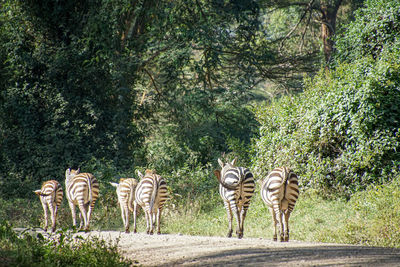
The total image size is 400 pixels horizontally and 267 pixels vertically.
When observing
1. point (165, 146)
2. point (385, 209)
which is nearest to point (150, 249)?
point (385, 209)

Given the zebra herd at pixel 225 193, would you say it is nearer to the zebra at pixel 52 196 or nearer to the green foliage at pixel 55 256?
the zebra at pixel 52 196

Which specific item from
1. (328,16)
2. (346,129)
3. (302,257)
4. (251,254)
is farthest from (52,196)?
(328,16)

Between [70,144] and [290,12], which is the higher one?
[290,12]

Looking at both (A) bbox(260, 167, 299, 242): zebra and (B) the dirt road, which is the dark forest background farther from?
(B) the dirt road

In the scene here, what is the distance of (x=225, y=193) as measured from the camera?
1077 cm

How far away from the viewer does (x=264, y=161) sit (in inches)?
639

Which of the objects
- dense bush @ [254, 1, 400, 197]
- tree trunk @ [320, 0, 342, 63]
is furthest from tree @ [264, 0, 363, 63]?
dense bush @ [254, 1, 400, 197]

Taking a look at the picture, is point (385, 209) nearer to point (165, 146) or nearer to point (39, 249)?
point (39, 249)

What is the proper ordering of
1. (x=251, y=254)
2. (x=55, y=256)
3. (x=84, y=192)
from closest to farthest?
(x=55, y=256) → (x=251, y=254) → (x=84, y=192)

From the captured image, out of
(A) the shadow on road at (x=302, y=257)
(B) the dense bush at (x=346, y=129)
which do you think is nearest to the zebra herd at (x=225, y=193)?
(A) the shadow on road at (x=302, y=257)

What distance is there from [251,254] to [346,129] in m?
6.74

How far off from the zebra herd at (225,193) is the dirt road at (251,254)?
51.5 inches

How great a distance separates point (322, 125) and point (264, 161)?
2928 millimetres

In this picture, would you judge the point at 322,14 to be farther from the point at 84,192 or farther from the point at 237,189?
the point at 84,192
